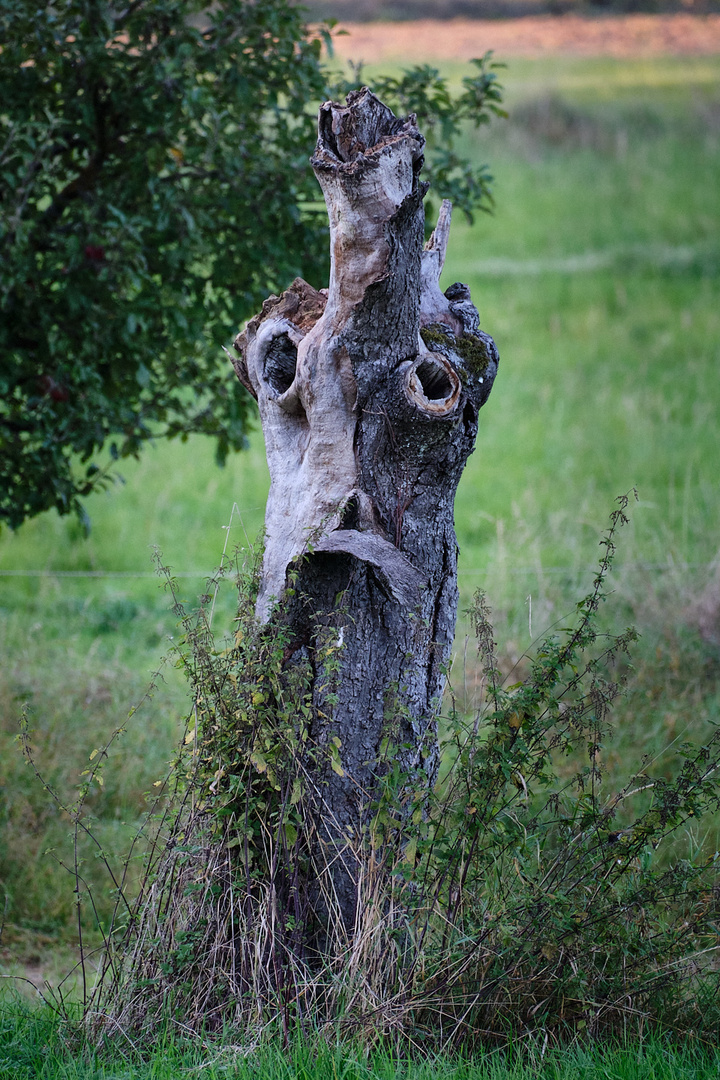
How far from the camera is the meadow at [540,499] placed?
536 centimetres

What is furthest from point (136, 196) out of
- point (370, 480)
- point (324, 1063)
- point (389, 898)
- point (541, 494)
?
point (541, 494)

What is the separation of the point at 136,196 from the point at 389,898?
12.7 feet

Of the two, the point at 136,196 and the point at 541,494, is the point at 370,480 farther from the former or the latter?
the point at 541,494

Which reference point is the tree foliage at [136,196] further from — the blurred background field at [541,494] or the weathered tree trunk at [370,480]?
the weathered tree trunk at [370,480]

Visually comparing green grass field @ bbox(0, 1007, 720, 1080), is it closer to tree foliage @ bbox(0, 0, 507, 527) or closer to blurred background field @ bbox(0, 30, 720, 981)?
blurred background field @ bbox(0, 30, 720, 981)

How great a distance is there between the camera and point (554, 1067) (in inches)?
108

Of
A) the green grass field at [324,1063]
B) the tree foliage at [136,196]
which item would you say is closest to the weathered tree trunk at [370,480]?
the green grass field at [324,1063]

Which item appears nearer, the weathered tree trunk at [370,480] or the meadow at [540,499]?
the weathered tree trunk at [370,480]

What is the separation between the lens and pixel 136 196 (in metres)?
5.31

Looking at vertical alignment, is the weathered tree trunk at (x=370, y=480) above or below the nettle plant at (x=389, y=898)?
above

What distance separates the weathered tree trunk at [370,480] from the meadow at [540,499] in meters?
0.51

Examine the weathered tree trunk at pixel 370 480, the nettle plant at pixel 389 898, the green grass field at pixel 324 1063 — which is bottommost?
the green grass field at pixel 324 1063

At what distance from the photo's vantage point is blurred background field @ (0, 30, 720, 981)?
5453 mm

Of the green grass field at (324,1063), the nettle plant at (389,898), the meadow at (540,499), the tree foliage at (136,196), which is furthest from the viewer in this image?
the meadow at (540,499)
